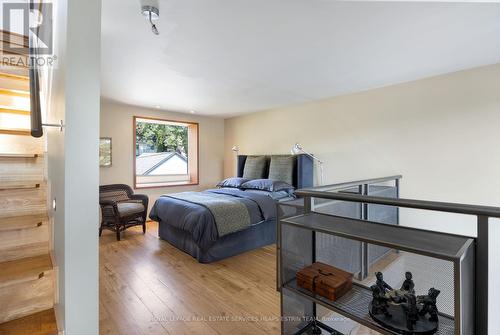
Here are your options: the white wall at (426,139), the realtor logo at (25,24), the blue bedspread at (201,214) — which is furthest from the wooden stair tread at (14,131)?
the white wall at (426,139)

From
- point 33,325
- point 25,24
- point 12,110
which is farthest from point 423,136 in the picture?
point 25,24

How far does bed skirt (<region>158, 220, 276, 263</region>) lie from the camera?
3090 millimetres

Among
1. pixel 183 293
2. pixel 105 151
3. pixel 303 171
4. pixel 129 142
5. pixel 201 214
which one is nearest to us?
pixel 183 293

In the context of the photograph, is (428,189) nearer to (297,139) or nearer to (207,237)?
(297,139)

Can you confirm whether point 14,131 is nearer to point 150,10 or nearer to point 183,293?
point 150,10

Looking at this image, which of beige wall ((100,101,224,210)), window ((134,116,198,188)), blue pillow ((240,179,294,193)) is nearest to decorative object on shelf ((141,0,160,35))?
blue pillow ((240,179,294,193))

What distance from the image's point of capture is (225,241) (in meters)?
3.21

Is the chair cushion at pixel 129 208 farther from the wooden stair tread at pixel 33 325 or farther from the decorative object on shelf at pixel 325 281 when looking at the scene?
the decorative object on shelf at pixel 325 281

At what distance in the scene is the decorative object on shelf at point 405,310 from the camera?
0.97m

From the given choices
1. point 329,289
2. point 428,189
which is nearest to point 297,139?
point 428,189

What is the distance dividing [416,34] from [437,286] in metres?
1.98

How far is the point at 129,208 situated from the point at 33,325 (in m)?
2.76

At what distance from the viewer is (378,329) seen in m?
1.02

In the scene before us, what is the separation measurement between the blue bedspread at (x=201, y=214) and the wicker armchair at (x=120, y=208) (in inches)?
15.6
